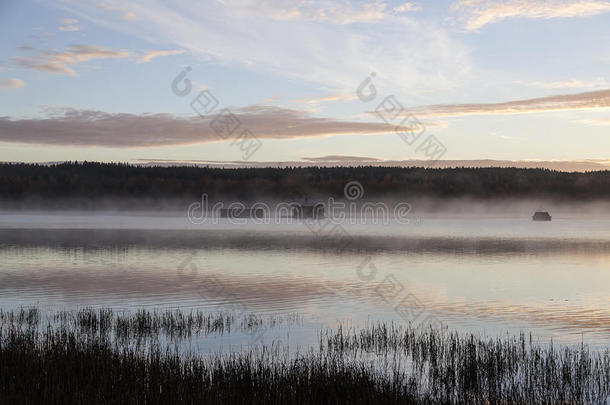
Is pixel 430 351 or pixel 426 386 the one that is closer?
pixel 426 386

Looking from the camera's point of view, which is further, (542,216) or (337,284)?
(542,216)

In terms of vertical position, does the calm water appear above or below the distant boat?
below

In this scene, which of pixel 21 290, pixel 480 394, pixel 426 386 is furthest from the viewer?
pixel 21 290

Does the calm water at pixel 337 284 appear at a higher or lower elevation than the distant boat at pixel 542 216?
lower

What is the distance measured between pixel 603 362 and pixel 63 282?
1046 inches

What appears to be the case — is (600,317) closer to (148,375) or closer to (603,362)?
(603,362)

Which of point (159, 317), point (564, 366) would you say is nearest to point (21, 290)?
point (159, 317)

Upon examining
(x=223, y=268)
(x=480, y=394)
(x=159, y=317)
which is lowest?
(x=480, y=394)

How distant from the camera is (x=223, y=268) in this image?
44.0 meters

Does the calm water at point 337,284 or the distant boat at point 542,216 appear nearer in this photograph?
the calm water at point 337,284

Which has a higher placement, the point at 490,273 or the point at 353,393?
the point at 490,273

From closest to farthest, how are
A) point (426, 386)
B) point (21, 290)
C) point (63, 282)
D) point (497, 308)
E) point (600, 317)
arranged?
point (426, 386) → point (600, 317) → point (497, 308) → point (21, 290) → point (63, 282)

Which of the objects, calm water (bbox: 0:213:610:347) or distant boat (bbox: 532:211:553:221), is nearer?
calm water (bbox: 0:213:610:347)

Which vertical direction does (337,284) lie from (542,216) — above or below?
below
